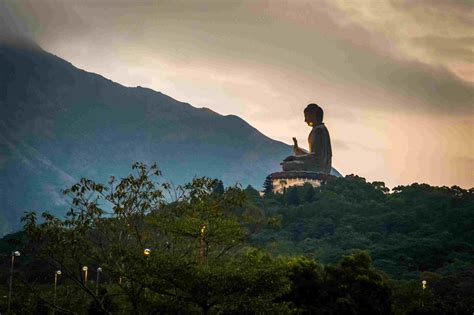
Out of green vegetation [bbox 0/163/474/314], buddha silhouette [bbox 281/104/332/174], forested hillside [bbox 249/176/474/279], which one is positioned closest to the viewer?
green vegetation [bbox 0/163/474/314]

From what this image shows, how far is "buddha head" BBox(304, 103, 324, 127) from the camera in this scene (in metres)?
97.4

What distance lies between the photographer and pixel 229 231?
1373 inches

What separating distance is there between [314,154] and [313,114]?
4150 millimetres

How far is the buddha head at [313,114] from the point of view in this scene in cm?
9744

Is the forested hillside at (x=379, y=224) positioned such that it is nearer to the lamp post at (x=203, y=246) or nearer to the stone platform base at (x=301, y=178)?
the stone platform base at (x=301, y=178)

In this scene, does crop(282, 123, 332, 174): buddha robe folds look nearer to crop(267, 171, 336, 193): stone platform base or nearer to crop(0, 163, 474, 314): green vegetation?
crop(267, 171, 336, 193): stone platform base

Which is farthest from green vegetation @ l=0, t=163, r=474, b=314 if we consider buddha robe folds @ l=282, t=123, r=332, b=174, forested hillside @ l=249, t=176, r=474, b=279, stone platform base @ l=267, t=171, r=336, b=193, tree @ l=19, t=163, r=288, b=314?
buddha robe folds @ l=282, t=123, r=332, b=174

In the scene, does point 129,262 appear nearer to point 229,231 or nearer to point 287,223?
point 229,231

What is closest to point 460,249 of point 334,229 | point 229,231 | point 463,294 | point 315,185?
point 334,229

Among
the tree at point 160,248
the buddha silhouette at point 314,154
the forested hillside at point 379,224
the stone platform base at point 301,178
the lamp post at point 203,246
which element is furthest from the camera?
the buddha silhouette at point 314,154

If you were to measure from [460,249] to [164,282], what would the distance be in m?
41.9

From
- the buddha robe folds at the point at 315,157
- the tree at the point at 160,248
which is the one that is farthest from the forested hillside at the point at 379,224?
the tree at the point at 160,248

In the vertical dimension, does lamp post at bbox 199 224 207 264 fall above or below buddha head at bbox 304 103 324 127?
below

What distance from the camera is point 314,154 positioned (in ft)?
316
